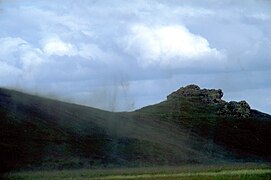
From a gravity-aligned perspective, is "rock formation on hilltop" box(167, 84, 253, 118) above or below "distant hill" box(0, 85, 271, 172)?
above

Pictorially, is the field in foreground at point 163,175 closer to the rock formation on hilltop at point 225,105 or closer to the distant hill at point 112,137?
the distant hill at point 112,137

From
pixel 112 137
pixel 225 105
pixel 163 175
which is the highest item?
pixel 225 105

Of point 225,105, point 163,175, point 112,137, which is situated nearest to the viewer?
point 163,175

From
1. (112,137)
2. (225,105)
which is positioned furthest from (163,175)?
(225,105)

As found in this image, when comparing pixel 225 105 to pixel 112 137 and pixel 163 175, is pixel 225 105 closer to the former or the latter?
pixel 112 137

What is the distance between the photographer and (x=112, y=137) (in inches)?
4510

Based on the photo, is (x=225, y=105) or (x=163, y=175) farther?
(x=225, y=105)

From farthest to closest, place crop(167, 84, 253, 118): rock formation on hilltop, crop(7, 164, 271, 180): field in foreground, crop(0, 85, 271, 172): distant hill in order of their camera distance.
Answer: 1. crop(167, 84, 253, 118): rock formation on hilltop
2. crop(0, 85, 271, 172): distant hill
3. crop(7, 164, 271, 180): field in foreground

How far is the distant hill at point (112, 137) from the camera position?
306 feet

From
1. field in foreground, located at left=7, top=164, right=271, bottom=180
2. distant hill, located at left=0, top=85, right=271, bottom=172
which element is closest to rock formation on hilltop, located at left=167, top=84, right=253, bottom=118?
distant hill, located at left=0, top=85, right=271, bottom=172

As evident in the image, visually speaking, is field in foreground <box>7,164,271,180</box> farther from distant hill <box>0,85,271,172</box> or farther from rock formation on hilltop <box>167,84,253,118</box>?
rock formation on hilltop <box>167,84,253,118</box>

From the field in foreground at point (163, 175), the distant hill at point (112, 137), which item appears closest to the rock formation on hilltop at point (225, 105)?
the distant hill at point (112, 137)

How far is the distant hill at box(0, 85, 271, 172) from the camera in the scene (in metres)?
93.1

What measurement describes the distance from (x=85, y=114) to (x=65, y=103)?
9.82 meters
